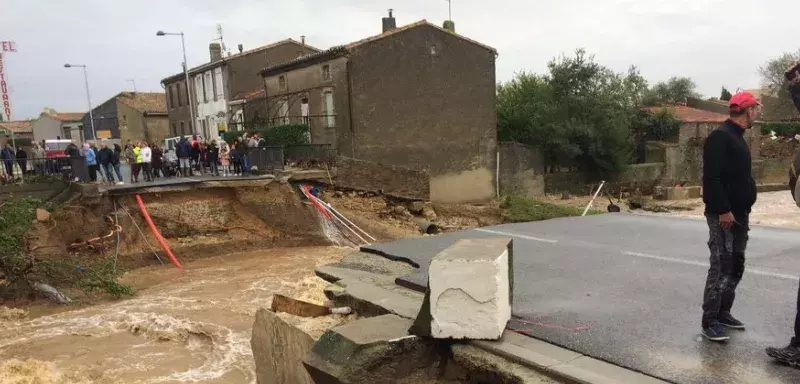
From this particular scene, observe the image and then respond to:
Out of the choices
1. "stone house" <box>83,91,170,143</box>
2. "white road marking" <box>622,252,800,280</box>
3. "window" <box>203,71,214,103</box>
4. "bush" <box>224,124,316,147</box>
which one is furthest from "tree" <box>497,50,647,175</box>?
"stone house" <box>83,91,170,143</box>

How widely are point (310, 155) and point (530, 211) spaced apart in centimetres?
939

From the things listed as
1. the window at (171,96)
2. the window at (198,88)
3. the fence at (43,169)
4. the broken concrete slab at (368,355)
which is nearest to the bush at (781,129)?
the window at (198,88)

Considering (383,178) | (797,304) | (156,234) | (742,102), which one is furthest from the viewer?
(383,178)

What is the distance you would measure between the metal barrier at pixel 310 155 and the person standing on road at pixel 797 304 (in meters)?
18.8

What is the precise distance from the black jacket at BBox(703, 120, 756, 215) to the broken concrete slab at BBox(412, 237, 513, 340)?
1.54m

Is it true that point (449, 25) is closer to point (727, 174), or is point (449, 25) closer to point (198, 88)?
point (198, 88)

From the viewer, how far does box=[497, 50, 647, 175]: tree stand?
29531 millimetres

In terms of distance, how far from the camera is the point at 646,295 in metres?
5.10

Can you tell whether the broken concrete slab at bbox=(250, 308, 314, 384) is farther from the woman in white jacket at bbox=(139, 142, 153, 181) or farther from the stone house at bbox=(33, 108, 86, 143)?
the stone house at bbox=(33, 108, 86, 143)

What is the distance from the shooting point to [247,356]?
32.5 ft

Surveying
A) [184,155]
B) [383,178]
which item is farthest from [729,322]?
[184,155]

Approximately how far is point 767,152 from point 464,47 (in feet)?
84.7

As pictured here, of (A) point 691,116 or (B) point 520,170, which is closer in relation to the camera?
(B) point 520,170

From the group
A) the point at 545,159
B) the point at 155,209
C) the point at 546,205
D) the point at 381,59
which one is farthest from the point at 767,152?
the point at 155,209
